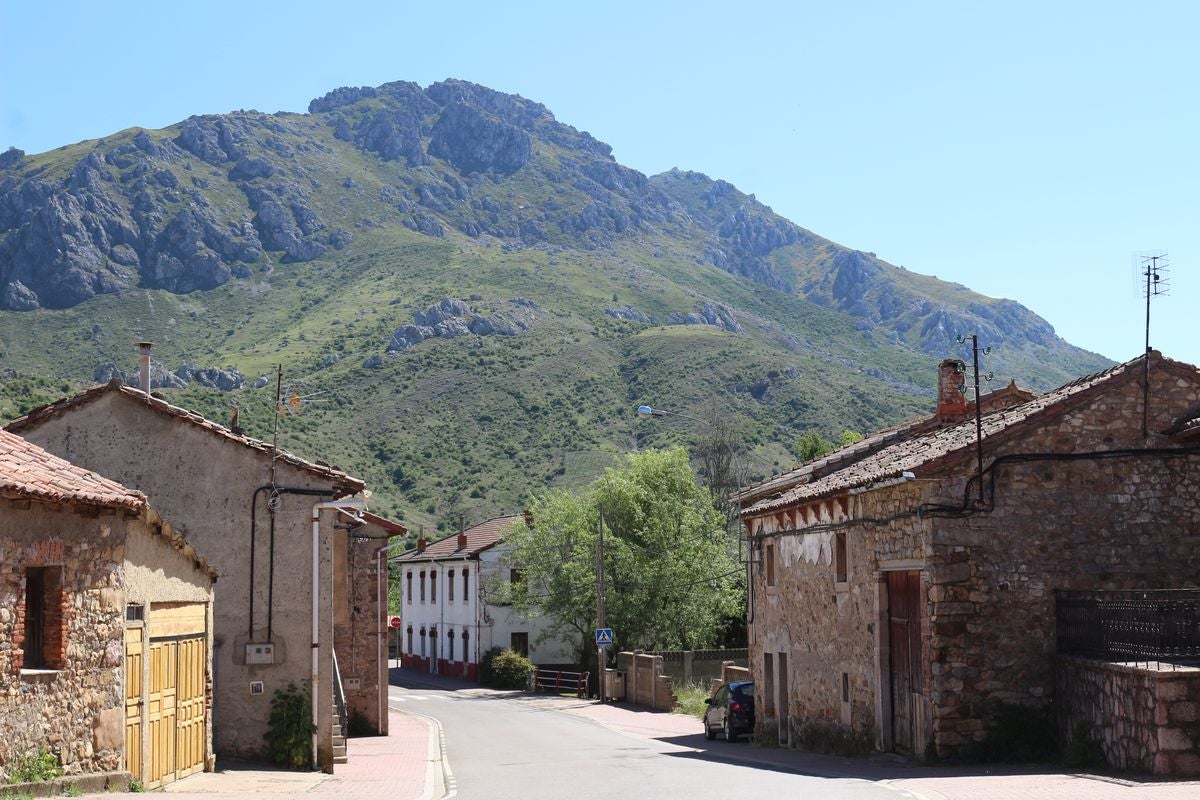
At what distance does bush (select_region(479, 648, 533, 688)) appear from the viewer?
61.4m

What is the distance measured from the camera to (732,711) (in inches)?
1212

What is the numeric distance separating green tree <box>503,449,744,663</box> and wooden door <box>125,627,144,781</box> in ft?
118

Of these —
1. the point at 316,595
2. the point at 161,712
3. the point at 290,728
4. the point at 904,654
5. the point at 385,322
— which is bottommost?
the point at 290,728

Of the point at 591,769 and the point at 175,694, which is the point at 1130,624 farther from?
the point at 175,694

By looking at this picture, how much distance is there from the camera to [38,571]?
14.5 m

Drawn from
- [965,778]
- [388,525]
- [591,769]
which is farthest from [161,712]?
[388,525]

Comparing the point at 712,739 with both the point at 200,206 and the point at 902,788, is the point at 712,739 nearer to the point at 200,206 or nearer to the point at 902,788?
the point at 902,788

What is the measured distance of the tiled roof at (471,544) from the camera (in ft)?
218

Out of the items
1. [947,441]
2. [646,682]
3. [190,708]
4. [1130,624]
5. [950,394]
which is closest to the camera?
[1130,624]

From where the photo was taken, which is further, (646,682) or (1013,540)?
(646,682)

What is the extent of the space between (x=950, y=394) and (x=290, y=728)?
1585 cm

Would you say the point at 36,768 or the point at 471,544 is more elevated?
the point at 471,544

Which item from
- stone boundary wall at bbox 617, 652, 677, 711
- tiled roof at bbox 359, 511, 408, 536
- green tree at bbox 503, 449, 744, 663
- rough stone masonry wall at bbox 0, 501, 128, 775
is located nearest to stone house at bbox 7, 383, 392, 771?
rough stone masonry wall at bbox 0, 501, 128, 775

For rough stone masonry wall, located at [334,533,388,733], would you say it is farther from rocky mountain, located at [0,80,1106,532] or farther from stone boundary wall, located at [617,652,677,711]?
rocky mountain, located at [0,80,1106,532]
